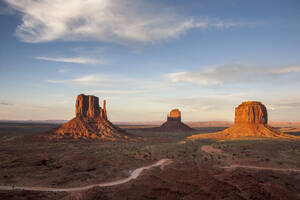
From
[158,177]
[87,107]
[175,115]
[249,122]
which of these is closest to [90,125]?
[87,107]

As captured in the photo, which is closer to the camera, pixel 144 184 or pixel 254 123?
pixel 144 184

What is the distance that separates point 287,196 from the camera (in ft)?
56.2

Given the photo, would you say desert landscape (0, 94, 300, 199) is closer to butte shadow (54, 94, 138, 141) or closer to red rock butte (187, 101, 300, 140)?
red rock butte (187, 101, 300, 140)

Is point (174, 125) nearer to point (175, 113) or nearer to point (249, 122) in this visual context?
point (175, 113)

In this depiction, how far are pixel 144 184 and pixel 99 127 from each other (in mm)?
64389

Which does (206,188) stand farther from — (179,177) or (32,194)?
(32,194)

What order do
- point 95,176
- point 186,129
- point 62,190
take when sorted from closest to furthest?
1. point 62,190
2. point 95,176
3. point 186,129

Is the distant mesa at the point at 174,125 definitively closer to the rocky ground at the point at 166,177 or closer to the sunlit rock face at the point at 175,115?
the sunlit rock face at the point at 175,115

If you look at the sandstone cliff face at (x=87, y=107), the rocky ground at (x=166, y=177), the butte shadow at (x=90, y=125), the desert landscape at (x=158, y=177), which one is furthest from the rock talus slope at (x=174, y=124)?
the rocky ground at (x=166, y=177)

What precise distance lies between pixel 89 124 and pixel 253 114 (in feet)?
235

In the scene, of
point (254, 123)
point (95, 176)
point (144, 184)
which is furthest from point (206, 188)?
point (254, 123)

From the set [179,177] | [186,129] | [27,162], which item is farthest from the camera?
[186,129]

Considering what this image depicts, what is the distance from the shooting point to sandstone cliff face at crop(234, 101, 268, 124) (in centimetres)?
8144

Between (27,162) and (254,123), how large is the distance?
81.9 m
